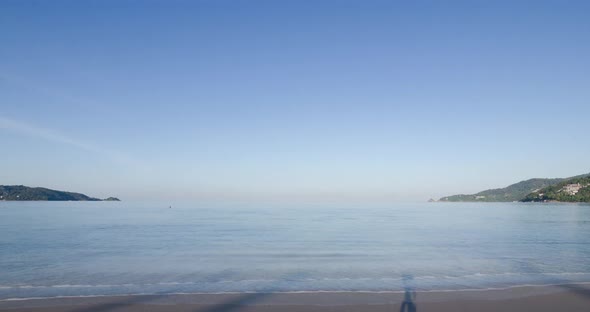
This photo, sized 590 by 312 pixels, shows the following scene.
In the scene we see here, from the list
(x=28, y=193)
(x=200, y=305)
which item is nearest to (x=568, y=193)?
(x=200, y=305)

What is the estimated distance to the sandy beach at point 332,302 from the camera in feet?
32.5

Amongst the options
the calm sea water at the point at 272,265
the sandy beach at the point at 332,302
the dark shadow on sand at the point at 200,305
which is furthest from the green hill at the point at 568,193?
the dark shadow on sand at the point at 200,305

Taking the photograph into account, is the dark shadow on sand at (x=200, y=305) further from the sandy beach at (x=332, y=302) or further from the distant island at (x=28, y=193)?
the distant island at (x=28, y=193)

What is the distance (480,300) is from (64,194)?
735ft

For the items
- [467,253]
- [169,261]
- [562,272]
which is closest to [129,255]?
[169,261]

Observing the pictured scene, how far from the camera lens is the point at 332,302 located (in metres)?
10.4

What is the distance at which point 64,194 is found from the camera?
199125 millimetres

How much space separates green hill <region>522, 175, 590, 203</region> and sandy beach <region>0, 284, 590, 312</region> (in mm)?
160824

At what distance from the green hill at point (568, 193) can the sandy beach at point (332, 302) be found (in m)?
161

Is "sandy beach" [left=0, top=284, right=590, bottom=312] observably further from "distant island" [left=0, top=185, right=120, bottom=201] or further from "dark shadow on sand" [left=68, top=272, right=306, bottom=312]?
"distant island" [left=0, top=185, right=120, bottom=201]

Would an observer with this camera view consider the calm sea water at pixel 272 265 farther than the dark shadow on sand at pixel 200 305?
Yes

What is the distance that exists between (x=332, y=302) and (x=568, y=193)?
173203 millimetres

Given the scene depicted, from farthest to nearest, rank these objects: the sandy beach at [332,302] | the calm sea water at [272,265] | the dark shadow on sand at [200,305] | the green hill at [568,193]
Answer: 1. the green hill at [568,193]
2. the calm sea water at [272,265]
3. the sandy beach at [332,302]
4. the dark shadow on sand at [200,305]

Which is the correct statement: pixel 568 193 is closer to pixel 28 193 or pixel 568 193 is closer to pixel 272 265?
pixel 272 265
